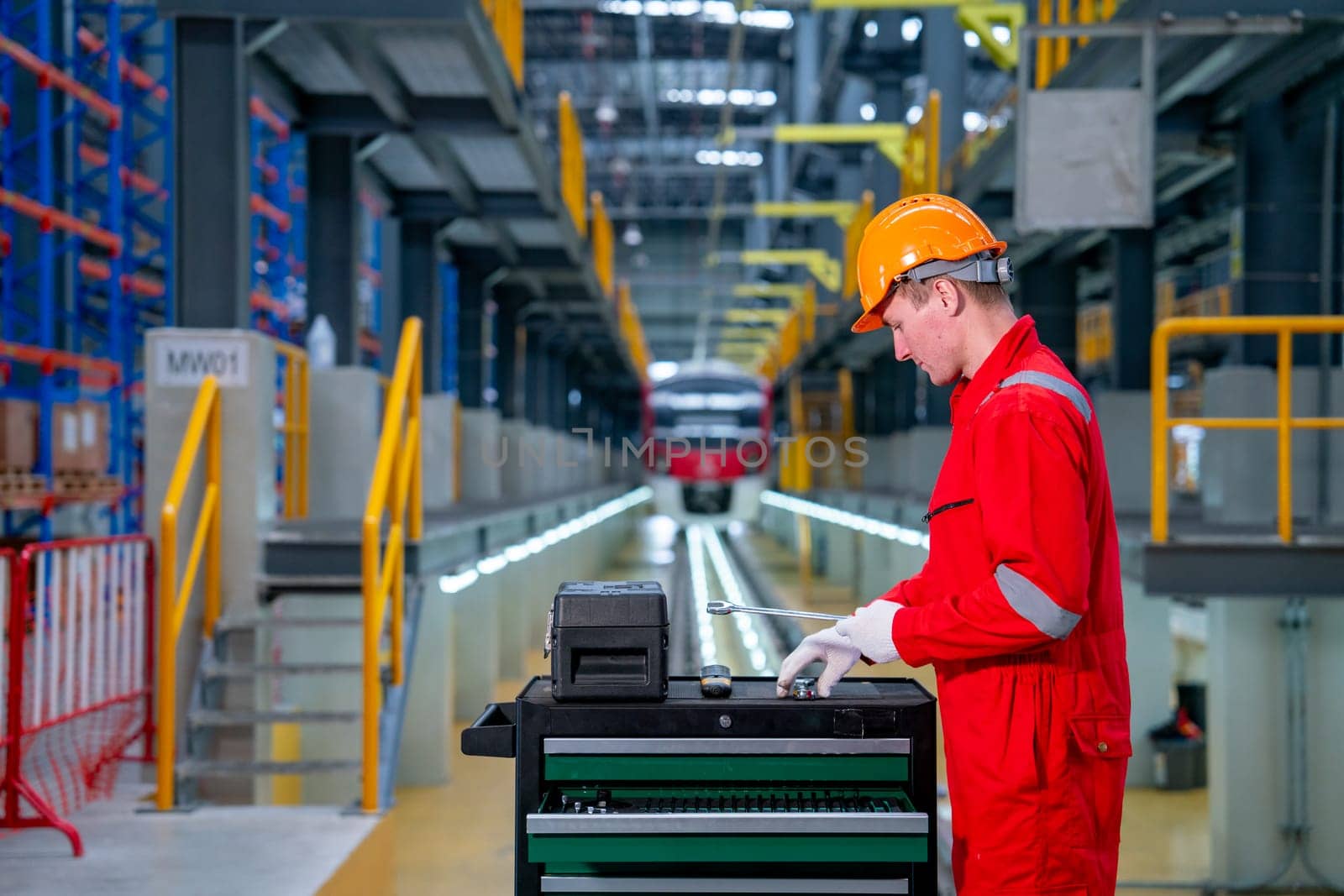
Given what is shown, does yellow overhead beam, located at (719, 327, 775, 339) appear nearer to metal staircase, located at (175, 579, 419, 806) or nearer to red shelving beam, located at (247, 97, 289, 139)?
red shelving beam, located at (247, 97, 289, 139)

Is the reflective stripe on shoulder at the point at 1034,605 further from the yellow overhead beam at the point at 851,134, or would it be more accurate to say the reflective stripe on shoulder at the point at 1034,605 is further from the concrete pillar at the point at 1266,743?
the yellow overhead beam at the point at 851,134

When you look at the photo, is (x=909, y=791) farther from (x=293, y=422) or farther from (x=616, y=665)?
(x=293, y=422)

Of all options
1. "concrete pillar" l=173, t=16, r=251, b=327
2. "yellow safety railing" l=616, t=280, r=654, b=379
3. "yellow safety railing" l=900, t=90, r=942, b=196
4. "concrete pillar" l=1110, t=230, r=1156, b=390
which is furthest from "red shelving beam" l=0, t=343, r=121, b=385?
"concrete pillar" l=1110, t=230, r=1156, b=390

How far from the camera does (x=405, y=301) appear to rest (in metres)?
12.4

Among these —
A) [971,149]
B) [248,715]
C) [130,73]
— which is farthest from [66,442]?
[971,149]

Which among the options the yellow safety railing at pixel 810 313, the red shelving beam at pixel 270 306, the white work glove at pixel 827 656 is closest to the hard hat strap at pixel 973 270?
the white work glove at pixel 827 656

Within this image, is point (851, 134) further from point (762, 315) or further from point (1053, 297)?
point (762, 315)

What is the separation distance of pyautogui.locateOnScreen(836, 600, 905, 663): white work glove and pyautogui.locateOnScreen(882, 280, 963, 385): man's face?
0.43 metres

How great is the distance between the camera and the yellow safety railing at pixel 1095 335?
22703 mm

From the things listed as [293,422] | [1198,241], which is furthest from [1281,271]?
A: [1198,241]

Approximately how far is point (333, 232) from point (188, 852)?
18.2 ft

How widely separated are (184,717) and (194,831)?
935 millimetres

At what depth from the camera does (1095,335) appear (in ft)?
76.8

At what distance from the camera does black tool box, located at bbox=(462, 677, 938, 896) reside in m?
2.28
